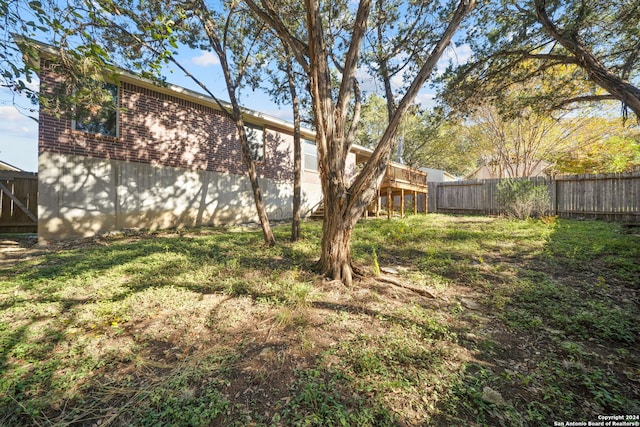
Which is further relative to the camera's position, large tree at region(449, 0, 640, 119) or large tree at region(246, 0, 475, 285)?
large tree at region(449, 0, 640, 119)

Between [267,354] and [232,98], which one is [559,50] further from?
[267,354]

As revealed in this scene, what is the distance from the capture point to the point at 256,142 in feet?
35.2

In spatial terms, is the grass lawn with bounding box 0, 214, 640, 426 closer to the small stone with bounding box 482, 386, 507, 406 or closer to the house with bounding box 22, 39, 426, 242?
the small stone with bounding box 482, 386, 507, 406

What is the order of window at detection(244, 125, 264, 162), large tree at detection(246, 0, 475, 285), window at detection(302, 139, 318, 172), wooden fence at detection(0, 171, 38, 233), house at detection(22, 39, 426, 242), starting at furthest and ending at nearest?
window at detection(302, 139, 318, 172), window at detection(244, 125, 264, 162), wooden fence at detection(0, 171, 38, 233), house at detection(22, 39, 426, 242), large tree at detection(246, 0, 475, 285)

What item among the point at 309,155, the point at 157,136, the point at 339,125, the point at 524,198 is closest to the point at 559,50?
the point at 524,198

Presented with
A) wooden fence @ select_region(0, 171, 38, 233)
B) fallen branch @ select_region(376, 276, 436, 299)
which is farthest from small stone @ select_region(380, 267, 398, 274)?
wooden fence @ select_region(0, 171, 38, 233)

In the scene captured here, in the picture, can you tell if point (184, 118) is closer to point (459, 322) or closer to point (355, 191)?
point (355, 191)

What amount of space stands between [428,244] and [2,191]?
12.1m

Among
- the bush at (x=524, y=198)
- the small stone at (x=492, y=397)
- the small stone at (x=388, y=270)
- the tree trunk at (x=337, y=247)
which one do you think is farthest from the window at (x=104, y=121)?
the bush at (x=524, y=198)

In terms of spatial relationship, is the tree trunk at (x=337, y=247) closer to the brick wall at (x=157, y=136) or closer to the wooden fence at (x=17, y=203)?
the brick wall at (x=157, y=136)

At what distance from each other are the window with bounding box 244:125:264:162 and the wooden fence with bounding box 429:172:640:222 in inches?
391

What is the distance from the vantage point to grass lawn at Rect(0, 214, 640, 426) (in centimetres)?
167

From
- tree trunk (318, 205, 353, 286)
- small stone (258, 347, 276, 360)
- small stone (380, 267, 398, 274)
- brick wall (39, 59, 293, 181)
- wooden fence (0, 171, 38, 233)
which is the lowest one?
small stone (258, 347, 276, 360)

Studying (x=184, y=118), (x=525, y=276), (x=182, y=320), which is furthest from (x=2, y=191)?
(x=525, y=276)
